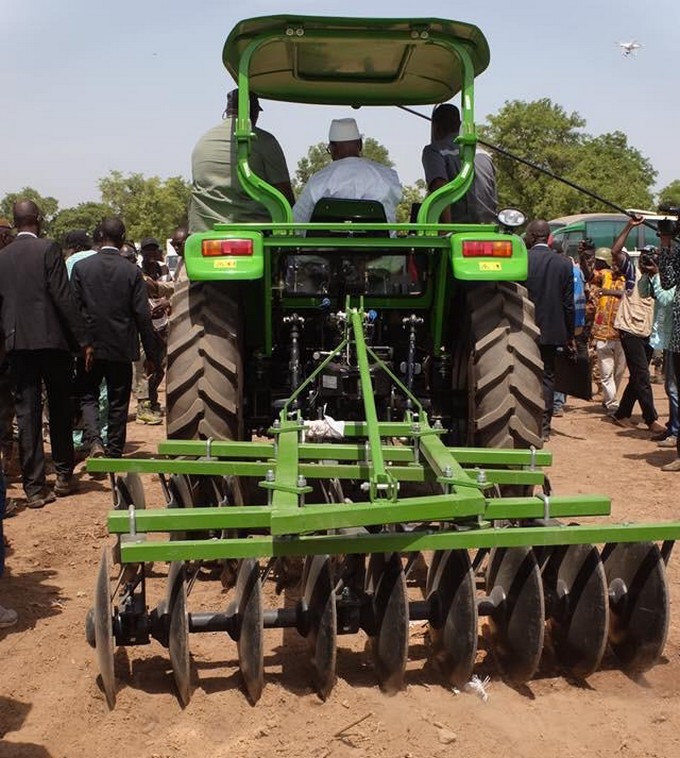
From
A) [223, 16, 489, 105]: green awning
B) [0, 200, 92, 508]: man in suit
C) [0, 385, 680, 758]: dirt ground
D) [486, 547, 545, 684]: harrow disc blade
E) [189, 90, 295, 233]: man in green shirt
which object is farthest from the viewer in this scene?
[0, 200, 92, 508]: man in suit

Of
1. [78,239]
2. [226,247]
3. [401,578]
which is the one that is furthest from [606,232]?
[401,578]

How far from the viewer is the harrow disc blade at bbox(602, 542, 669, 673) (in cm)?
316

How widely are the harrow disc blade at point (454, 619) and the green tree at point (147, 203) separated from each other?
46.9 m

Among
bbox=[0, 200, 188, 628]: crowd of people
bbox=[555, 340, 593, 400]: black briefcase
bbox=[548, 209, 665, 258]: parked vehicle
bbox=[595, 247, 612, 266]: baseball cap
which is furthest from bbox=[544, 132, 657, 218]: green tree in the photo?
bbox=[0, 200, 188, 628]: crowd of people

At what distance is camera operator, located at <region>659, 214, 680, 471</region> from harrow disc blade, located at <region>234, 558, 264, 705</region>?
4.88m

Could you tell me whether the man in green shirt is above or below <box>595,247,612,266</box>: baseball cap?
above

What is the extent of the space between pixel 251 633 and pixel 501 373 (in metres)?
1.89

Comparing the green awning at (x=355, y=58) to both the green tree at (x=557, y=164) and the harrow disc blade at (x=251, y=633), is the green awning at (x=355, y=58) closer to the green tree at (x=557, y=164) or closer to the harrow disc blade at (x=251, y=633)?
the harrow disc blade at (x=251, y=633)

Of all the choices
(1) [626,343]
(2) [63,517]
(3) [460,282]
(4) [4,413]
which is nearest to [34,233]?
(4) [4,413]

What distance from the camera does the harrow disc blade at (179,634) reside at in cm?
297

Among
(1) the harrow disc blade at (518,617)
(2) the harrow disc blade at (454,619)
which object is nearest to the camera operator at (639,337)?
(1) the harrow disc blade at (518,617)

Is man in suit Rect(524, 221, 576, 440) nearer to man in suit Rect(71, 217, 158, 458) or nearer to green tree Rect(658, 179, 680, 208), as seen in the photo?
man in suit Rect(71, 217, 158, 458)

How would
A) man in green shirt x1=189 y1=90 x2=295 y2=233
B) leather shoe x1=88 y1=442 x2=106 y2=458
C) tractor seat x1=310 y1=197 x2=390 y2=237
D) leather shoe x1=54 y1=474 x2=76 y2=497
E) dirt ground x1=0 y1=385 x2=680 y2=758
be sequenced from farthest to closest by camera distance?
leather shoe x1=88 y1=442 x2=106 y2=458
leather shoe x1=54 y1=474 x2=76 y2=497
man in green shirt x1=189 y1=90 x2=295 y2=233
tractor seat x1=310 y1=197 x2=390 y2=237
dirt ground x1=0 y1=385 x2=680 y2=758

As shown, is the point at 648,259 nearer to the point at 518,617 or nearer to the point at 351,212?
the point at 351,212
